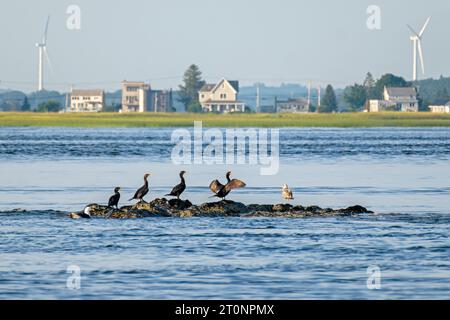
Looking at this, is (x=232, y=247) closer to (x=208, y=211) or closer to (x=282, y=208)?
(x=208, y=211)

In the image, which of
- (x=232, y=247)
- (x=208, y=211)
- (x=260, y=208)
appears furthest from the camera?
(x=260, y=208)

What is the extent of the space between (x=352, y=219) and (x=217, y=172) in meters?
27.9

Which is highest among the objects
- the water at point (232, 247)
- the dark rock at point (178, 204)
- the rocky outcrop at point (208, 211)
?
the dark rock at point (178, 204)

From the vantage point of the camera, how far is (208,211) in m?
40.0

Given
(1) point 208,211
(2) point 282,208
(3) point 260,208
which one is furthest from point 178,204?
(2) point 282,208

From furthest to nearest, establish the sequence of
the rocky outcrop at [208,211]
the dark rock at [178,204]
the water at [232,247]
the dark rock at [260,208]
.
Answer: the dark rock at [260,208] → the dark rock at [178,204] → the rocky outcrop at [208,211] → the water at [232,247]

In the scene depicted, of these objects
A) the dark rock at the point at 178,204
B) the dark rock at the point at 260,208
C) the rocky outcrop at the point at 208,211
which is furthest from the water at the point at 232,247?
the dark rock at the point at 260,208

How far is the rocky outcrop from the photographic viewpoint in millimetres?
39562

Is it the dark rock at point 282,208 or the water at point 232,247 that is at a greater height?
the dark rock at point 282,208

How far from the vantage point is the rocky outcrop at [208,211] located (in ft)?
130

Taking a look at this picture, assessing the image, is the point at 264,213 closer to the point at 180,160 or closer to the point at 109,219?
the point at 109,219

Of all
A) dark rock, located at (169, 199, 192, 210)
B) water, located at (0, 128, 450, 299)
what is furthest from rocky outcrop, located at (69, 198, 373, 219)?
water, located at (0, 128, 450, 299)

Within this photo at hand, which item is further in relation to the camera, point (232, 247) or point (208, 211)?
point (208, 211)

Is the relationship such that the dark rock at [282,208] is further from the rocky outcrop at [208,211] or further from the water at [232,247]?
the water at [232,247]
